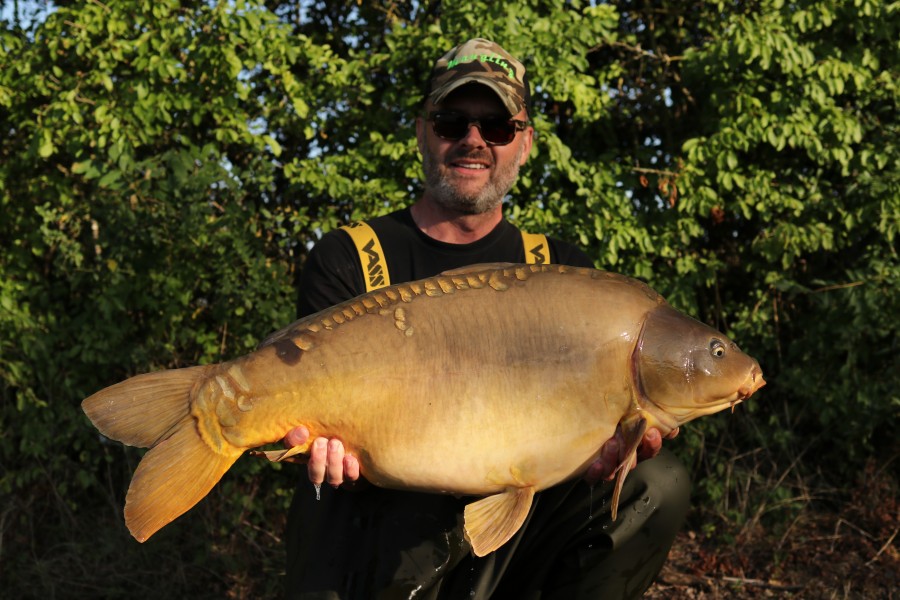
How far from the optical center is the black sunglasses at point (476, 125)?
291 cm

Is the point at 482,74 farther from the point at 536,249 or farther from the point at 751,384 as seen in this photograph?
the point at 751,384

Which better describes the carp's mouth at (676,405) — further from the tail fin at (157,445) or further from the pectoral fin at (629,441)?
the tail fin at (157,445)

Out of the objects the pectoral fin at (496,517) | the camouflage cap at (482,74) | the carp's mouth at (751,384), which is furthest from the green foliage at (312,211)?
the carp's mouth at (751,384)

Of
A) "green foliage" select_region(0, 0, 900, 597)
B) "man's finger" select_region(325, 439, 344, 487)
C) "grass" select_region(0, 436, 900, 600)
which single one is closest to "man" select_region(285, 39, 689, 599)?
"man's finger" select_region(325, 439, 344, 487)

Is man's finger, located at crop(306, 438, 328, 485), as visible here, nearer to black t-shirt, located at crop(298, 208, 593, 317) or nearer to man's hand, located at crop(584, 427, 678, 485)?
man's hand, located at crop(584, 427, 678, 485)

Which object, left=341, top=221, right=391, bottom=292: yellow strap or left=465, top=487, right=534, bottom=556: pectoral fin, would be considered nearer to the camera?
left=465, top=487, right=534, bottom=556: pectoral fin

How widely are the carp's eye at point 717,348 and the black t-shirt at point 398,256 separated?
75 centimetres

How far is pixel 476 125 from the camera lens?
292 centimetres

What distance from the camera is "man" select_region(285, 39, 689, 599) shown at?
96.3 inches

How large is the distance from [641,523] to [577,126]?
8.51ft

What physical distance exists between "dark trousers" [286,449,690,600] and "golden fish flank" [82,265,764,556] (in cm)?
39

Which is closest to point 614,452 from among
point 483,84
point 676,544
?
point 483,84

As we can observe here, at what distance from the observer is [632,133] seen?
4875 mm

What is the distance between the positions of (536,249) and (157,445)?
1410mm
